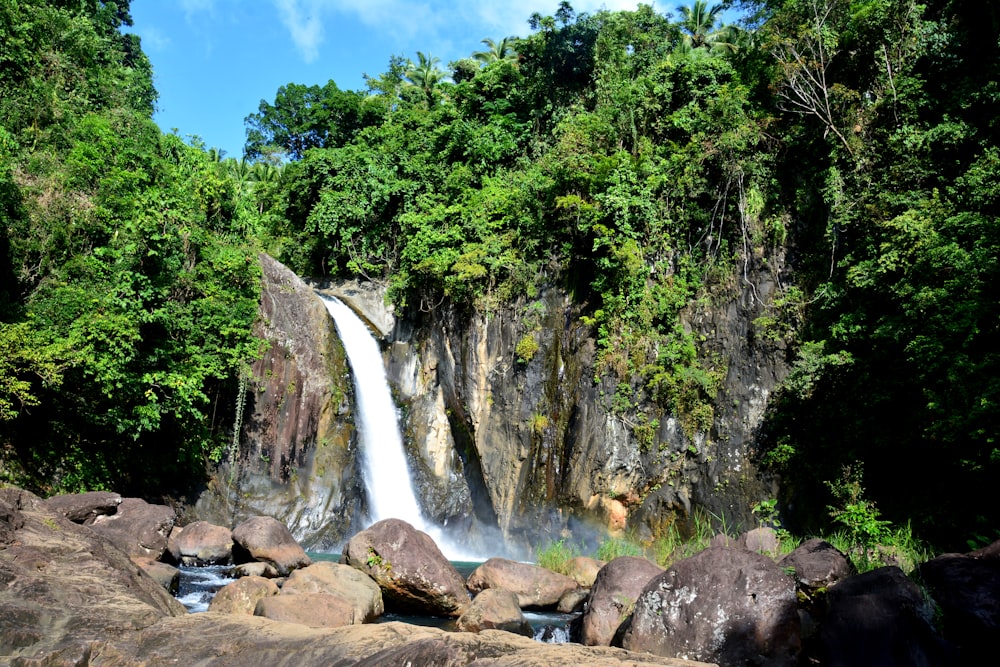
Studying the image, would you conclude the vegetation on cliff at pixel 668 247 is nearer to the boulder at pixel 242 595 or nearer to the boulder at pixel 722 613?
the boulder at pixel 722 613

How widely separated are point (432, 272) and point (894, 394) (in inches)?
446

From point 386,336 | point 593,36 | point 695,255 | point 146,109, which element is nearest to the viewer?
point 695,255

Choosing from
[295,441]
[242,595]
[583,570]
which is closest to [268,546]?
[242,595]

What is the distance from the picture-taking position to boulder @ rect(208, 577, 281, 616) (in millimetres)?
8484

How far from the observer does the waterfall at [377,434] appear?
16.6 metres

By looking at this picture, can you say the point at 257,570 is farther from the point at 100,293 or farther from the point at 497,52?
the point at 497,52

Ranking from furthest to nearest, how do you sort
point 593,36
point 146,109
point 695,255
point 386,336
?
point 146,109 < point 593,36 < point 386,336 < point 695,255

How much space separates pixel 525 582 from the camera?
34.5 ft

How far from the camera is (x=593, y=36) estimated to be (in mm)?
21875

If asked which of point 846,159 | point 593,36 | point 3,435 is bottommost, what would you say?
point 3,435

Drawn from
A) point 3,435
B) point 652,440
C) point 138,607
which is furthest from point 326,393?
point 138,607

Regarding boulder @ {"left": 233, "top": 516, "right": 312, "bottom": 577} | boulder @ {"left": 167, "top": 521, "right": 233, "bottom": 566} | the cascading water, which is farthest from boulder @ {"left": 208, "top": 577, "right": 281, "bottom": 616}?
the cascading water

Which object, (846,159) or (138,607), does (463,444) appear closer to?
(846,159)

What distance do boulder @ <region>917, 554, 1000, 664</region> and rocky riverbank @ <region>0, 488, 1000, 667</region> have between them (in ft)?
0.05
